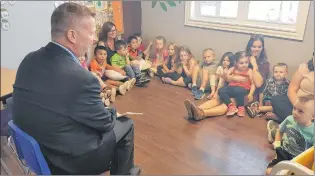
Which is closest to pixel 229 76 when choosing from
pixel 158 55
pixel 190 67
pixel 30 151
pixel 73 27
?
pixel 190 67

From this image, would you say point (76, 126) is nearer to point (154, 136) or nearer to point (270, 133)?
point (154, 136)

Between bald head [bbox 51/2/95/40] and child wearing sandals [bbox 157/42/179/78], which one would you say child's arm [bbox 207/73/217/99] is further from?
bald head [bbox 51/2/95/40]

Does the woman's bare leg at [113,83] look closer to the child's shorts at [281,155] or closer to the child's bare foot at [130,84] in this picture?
the child's bare foot at [130,84]

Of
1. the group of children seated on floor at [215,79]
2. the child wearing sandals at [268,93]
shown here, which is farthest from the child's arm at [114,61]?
the child wearing sandals at [268,93]

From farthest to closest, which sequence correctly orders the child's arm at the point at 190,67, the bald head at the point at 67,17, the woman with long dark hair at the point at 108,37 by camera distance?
1. the child's arm at the point at 190,67
2. the woman with long dark hair at the point at 108,37
3. the bald head at the point at 67,17

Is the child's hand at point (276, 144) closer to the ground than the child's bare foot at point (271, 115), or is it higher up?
closer to the ground

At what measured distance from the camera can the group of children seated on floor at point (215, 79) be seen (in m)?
0.82

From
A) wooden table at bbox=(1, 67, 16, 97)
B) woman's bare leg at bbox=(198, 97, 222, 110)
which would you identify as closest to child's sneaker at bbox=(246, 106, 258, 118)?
woman's bare leg at bbox=(198, 97, 222, 110)

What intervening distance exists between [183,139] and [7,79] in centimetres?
63

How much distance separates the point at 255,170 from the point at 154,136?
12.3 inches

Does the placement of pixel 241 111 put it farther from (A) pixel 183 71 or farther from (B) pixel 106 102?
(B) pixel 106 102

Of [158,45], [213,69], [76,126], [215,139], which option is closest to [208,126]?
[215,139]

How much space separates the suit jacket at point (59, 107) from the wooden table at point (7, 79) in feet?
0.76

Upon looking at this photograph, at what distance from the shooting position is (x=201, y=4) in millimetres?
814
